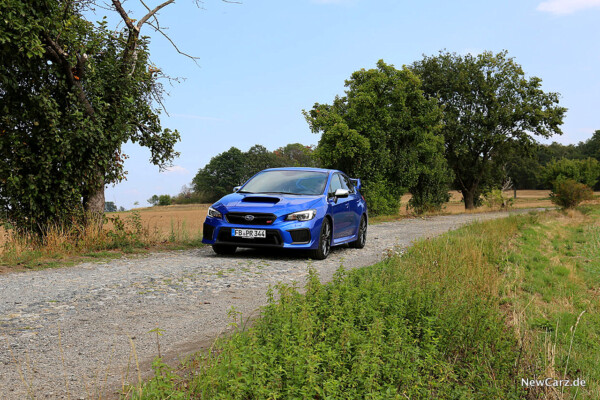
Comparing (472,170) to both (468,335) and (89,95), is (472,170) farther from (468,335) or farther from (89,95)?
(468,335)

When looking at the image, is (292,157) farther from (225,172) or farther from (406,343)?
(406,343)

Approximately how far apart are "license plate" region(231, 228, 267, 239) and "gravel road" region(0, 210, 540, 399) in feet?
1.73

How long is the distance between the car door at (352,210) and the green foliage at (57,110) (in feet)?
19.7

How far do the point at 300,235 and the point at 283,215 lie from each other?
1.79 ft

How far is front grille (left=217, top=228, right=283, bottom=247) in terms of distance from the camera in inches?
413

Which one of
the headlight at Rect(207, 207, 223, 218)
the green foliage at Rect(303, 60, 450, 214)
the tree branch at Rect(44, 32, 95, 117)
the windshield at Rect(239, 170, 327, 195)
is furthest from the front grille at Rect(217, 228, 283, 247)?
the green foliage at Rect(303, 60, 450, 214)

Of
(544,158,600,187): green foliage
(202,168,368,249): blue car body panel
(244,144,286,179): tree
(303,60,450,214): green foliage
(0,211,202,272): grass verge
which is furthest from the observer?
(244,144,286,179): tree

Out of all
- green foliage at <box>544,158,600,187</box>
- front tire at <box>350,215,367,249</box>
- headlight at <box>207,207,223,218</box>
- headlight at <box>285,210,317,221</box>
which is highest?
green foliage at <box>544,158,600,187</box>

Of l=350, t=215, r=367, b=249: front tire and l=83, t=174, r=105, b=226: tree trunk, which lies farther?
l=350, t=215, r=367, b=249: front tire

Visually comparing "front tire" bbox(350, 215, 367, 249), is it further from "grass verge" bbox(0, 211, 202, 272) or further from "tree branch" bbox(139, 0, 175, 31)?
"tree branch" bbox(139, 0, 175, 31)

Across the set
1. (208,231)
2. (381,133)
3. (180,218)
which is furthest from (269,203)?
(180,218)

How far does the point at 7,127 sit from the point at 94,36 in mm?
3307

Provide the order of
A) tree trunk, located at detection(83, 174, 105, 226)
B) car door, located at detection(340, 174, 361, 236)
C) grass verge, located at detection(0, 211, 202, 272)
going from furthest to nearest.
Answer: tree trunk, located at detection(83, 174, 105, 226) → car door, located at detection(340, 174, 361, 236) → grass verge, located at detection(0, 211, 202, 272)

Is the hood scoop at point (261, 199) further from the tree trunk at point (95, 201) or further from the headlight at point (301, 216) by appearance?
the tree trunk at point (95, 201)
